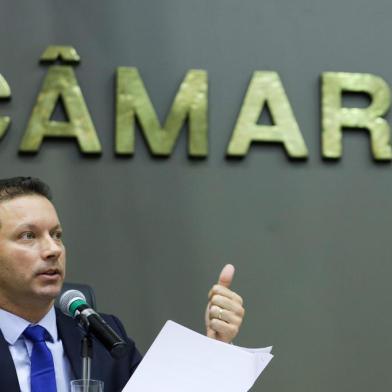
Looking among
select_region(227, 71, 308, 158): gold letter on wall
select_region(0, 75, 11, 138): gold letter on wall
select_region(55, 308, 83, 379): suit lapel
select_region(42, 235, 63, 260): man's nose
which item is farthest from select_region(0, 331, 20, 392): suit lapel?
select_region(227, 71, 308, 158): gold letter on wall

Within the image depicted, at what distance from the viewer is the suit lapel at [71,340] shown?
198cm

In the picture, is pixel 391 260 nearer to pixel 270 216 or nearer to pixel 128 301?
pixel 270 216

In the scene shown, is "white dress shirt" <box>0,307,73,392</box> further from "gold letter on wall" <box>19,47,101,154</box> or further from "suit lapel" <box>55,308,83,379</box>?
"gold letter on wall" <box>19,47,101,154</box>

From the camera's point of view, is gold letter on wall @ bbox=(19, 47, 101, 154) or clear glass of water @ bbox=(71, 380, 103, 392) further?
gold letter on wall @ bbox=(19, 47, 101, 154)

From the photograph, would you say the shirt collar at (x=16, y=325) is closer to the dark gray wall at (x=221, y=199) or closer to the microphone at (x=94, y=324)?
the microphone at (x=94, y=324)

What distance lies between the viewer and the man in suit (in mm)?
1965

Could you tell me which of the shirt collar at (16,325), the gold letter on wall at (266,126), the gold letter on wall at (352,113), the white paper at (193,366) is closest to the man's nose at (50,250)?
the shirt collar at (16,325)

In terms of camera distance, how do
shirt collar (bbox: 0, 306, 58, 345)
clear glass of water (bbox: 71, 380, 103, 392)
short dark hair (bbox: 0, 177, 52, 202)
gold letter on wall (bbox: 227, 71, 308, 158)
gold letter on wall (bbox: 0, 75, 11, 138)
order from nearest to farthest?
clear glass of water (bbox: 71, 380, 103, 392), shirt collar (bbox: 0, 306, 58, 345), short dark hair (bbox: 0, 177, 52, 202), gold letter on wall (bbox: 0, 75, 11, 138), gold letter on wall (bbox: 227, 71, 308, 158)

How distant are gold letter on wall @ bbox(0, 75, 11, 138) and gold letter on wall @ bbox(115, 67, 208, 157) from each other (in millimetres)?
444

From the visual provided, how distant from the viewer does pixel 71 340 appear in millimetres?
2049

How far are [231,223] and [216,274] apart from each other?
0.22 m

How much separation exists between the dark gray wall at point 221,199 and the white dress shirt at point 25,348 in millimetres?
1366

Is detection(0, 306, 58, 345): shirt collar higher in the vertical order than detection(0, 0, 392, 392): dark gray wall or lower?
lower

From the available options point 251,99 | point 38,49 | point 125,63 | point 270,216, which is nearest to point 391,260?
point 270,216
